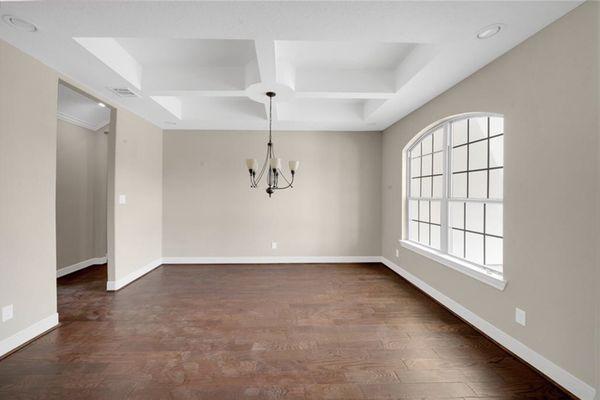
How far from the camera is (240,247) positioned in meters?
5.15

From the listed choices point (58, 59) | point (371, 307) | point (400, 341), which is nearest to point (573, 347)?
point (400, 341)

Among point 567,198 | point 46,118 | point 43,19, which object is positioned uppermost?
point 43,19

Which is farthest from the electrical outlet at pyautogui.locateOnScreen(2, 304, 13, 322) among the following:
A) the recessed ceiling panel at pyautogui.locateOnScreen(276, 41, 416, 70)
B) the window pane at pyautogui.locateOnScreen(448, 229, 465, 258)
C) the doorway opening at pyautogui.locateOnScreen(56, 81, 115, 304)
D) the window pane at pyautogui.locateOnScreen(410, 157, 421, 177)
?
the window pane at pyautogui.locateOnScreen(410, 157, 421, 177)

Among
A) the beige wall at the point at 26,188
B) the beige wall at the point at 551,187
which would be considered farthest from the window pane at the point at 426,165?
the beige wall at the point at 26,188

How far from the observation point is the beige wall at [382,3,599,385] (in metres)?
1.69

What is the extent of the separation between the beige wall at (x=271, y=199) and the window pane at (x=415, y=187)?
0.92 metres

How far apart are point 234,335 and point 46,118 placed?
8.89ft

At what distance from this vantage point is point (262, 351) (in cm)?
226

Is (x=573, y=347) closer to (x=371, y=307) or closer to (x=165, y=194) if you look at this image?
(x=371, y=307)

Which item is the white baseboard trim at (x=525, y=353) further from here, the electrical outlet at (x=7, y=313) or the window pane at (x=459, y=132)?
the electrical outlet at (x=7, y=313)

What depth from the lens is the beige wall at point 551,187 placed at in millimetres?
1689

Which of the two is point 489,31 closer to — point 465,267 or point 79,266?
point 465,267

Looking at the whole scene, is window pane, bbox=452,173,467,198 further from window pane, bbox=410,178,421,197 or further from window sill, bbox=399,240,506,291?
window pane, bbox=410,178,421,197

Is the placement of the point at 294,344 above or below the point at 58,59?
below
